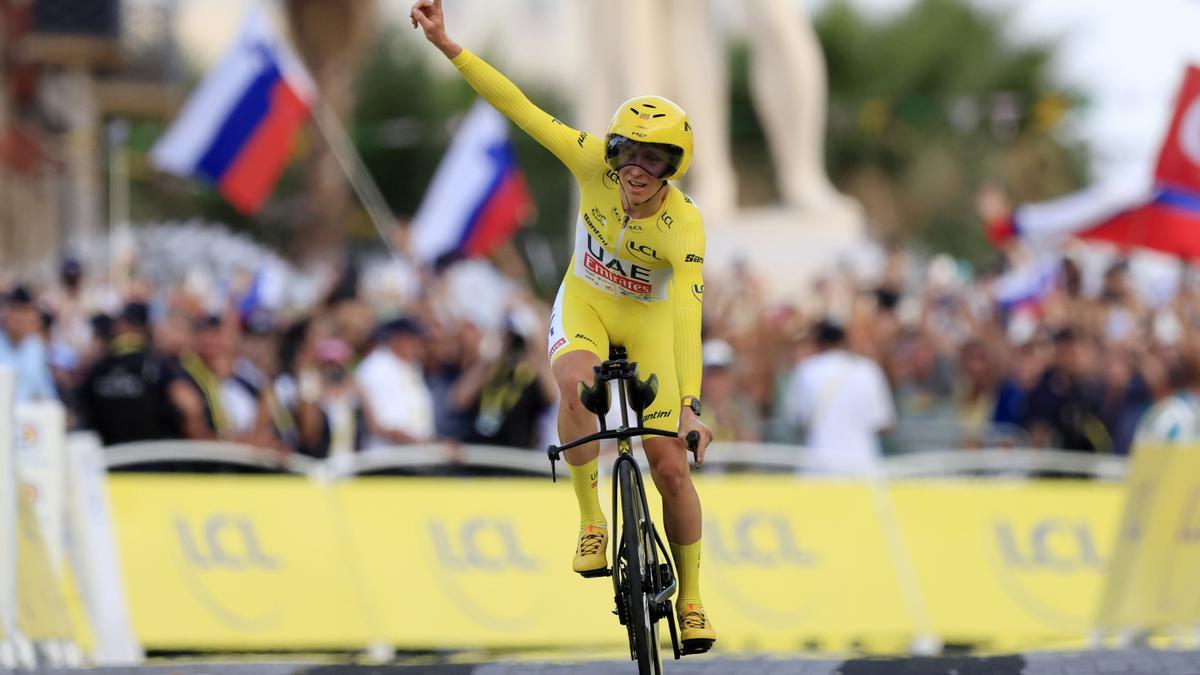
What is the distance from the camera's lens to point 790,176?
2180 centimetres

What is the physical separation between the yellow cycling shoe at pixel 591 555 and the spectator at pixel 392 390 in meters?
5.76

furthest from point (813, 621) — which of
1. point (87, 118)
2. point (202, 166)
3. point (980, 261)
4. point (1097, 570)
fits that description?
point (980, 261)

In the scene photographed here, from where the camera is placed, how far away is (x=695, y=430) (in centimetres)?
741

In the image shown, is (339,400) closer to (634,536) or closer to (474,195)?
(474,195)

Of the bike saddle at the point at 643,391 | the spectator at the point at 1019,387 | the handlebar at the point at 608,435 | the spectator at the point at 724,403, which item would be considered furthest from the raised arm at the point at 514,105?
the spectator at the point at 1019,387

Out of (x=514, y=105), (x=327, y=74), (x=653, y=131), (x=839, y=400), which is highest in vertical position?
(x=327, y=74)

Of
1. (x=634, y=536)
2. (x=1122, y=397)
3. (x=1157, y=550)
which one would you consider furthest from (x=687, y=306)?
(x=1122, y=397)

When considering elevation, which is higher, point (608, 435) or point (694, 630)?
point (608, 435)

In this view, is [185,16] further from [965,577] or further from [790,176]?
[965,577]

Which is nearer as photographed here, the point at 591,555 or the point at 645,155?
the point at 645,155

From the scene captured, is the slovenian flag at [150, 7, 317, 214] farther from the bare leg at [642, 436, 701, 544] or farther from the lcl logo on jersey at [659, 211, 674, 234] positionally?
→ the lcl logo on jersey at [659, 211, 674, 234]

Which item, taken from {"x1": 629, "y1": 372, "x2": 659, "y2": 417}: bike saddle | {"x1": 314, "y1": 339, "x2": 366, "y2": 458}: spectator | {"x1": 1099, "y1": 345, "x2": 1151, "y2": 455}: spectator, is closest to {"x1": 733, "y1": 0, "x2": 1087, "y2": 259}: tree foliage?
{"x1": 1099, "y1": 345, "x2": 1151, "y2": 455}: spectator

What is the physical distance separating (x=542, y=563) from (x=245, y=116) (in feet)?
21.4

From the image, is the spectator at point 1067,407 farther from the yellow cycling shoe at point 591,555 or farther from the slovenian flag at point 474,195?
the yellow cycling shoe at point 591,555
